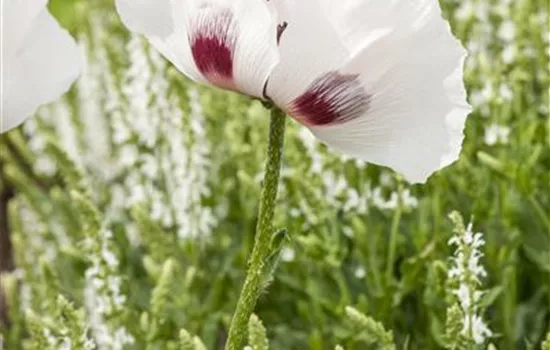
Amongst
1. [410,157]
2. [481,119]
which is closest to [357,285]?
[481,119]

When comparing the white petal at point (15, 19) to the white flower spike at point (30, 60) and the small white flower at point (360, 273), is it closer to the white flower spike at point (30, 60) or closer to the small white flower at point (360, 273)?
the white flower spike at point (30, 60)

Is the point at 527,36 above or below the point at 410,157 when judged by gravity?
above

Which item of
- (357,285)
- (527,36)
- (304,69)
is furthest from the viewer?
(527,36)

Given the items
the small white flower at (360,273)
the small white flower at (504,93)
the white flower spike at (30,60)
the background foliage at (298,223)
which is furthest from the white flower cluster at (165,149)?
the white flower spike at (30,60)

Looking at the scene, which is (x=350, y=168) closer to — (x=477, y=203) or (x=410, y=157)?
(x=477, y=203)

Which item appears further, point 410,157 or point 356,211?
point 356,211

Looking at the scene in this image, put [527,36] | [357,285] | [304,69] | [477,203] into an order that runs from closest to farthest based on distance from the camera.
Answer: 1. [304,69]
2. [477,203]
3. [357,285]
4. [527,36]
